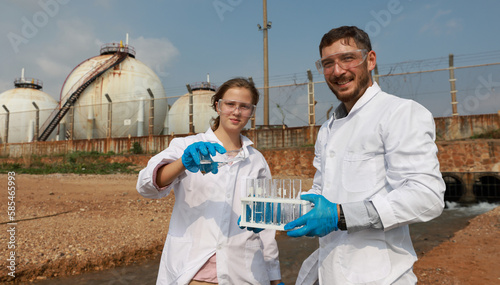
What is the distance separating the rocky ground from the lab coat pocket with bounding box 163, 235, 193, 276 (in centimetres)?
315

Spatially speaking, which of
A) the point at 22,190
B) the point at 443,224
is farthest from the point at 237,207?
the point at 22,190

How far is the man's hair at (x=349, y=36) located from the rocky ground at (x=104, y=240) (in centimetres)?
343

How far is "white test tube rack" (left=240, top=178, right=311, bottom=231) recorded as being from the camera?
1.70 metres

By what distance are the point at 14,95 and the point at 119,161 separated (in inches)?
805

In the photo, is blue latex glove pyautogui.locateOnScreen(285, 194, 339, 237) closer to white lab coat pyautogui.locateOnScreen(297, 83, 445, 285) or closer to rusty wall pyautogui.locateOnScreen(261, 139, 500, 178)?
white lab coat pyautogui.locateOnScreen(297, 83, 445, 285)

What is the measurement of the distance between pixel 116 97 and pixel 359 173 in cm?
2363

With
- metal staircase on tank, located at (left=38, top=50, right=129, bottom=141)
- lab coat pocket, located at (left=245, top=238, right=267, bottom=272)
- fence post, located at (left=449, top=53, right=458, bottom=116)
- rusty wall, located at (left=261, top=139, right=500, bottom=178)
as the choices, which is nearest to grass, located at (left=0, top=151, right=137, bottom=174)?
metal staircase on tank, located at (left=38, top=50, right=129, bottom=141)

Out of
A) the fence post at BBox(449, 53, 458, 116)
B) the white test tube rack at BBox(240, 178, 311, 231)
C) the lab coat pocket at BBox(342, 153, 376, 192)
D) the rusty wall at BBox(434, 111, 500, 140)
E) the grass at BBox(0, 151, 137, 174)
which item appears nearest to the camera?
the lab coat pocket at BBox(342, 153, 376, 192)

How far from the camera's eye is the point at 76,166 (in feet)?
52.2

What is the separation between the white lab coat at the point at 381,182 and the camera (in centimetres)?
133

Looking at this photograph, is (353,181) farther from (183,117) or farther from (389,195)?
(183,117)

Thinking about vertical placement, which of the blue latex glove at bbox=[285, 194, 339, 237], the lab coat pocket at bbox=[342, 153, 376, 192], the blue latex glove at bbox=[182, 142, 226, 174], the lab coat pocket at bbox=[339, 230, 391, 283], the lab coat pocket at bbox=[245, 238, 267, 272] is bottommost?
the lab coat pocket at bbox=[245, 238, 267, 272]

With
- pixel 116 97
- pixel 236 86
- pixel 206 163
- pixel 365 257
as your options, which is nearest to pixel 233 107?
pixel 236 86

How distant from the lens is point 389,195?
136 centimetres
